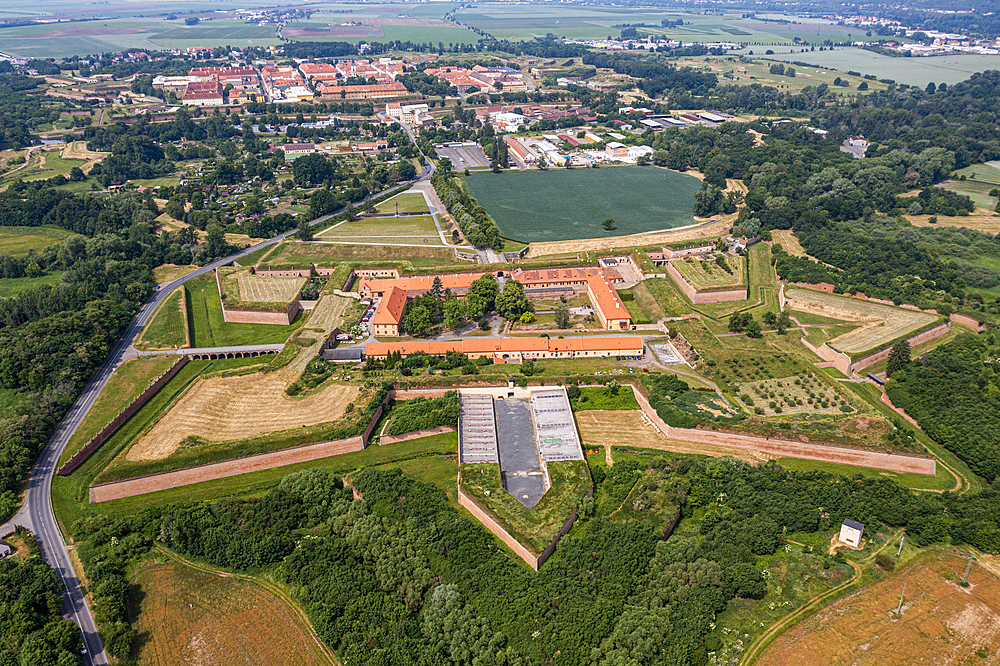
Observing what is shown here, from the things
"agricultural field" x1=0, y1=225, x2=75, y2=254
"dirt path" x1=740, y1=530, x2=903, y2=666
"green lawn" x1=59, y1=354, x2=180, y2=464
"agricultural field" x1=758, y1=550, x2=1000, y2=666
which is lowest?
"agricultural field" x1=0, y1=225, x2=75, y2=254

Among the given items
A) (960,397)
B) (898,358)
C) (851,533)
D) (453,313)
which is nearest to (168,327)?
(453,313)

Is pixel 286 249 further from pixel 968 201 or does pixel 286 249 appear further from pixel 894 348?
pixel 968 201

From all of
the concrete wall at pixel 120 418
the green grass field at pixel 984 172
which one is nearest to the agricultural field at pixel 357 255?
the concrete wall at pixel 120 418

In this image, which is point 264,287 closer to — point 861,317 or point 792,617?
point 792,617

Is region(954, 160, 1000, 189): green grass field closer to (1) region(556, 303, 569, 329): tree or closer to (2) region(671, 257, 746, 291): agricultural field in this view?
(2) region(671, 257, 746, 291): agricultural field

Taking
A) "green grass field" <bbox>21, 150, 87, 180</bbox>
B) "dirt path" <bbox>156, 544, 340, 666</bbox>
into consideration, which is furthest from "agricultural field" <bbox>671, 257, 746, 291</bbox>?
"green grass field" <bbox>21, 150, 87, 180</bbox>

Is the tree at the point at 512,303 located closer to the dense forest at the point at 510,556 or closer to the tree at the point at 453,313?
the tree at the point at 453,313

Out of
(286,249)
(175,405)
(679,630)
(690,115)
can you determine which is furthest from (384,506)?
(690,115)
